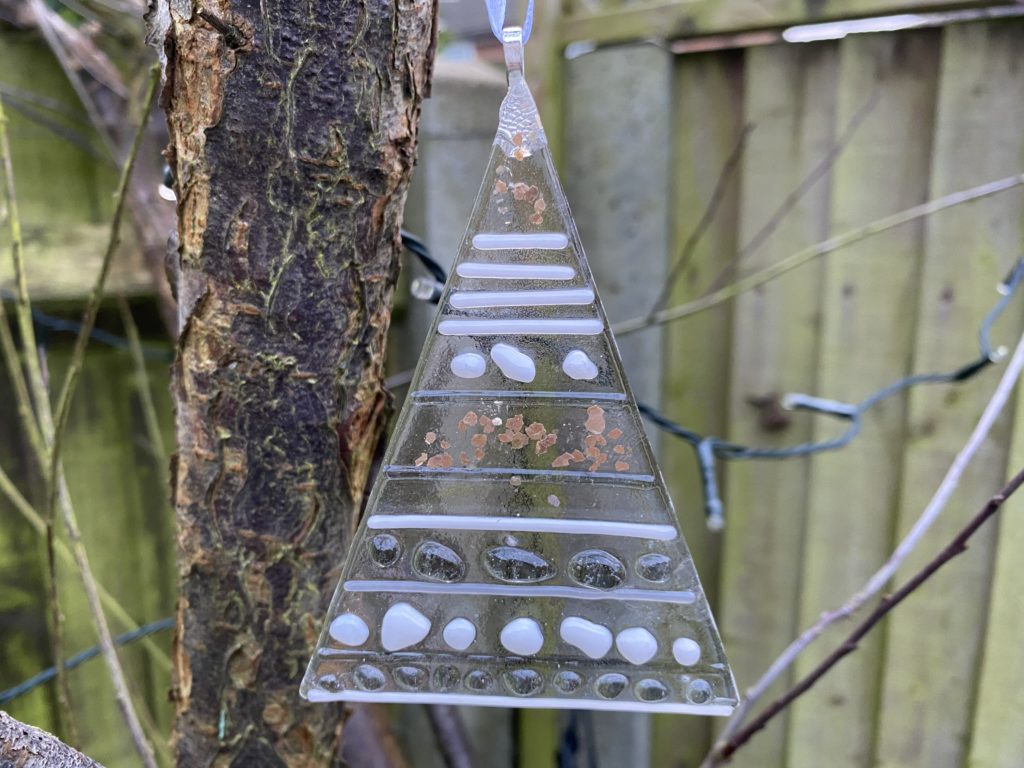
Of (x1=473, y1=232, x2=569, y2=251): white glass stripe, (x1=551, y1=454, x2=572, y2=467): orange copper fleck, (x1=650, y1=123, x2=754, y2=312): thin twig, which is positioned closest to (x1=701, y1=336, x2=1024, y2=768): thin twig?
(x1=551, y1=454, x2=572, y2=467): orange copper fleck

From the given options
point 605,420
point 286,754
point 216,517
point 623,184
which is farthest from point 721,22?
point 286,754

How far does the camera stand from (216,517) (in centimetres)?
50

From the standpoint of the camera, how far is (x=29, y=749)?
300 mm

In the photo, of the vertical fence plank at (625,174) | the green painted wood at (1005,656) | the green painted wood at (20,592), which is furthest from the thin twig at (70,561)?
the green painted wood at (1005,656)

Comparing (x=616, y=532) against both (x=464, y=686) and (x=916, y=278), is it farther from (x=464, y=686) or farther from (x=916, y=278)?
(x=916, y=278)

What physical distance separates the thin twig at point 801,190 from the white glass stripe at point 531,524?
0.56 meters

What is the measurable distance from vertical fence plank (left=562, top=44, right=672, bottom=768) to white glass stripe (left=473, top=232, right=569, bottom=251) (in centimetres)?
59

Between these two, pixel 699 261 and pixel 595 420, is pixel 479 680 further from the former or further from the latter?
pixel 699 261

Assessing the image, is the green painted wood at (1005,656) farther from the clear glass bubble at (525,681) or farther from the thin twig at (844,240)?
the clear glass bubble at (525,681)

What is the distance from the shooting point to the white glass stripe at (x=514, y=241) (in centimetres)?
43

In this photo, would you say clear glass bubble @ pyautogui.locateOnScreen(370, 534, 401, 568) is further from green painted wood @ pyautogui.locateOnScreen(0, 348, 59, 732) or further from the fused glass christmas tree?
green painted wood @ pyautogui.locateOnScreen(0, 348, 59, 732)

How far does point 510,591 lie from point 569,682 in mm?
72

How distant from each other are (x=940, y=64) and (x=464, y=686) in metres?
0.81

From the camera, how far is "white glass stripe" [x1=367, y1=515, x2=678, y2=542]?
0.45 m
